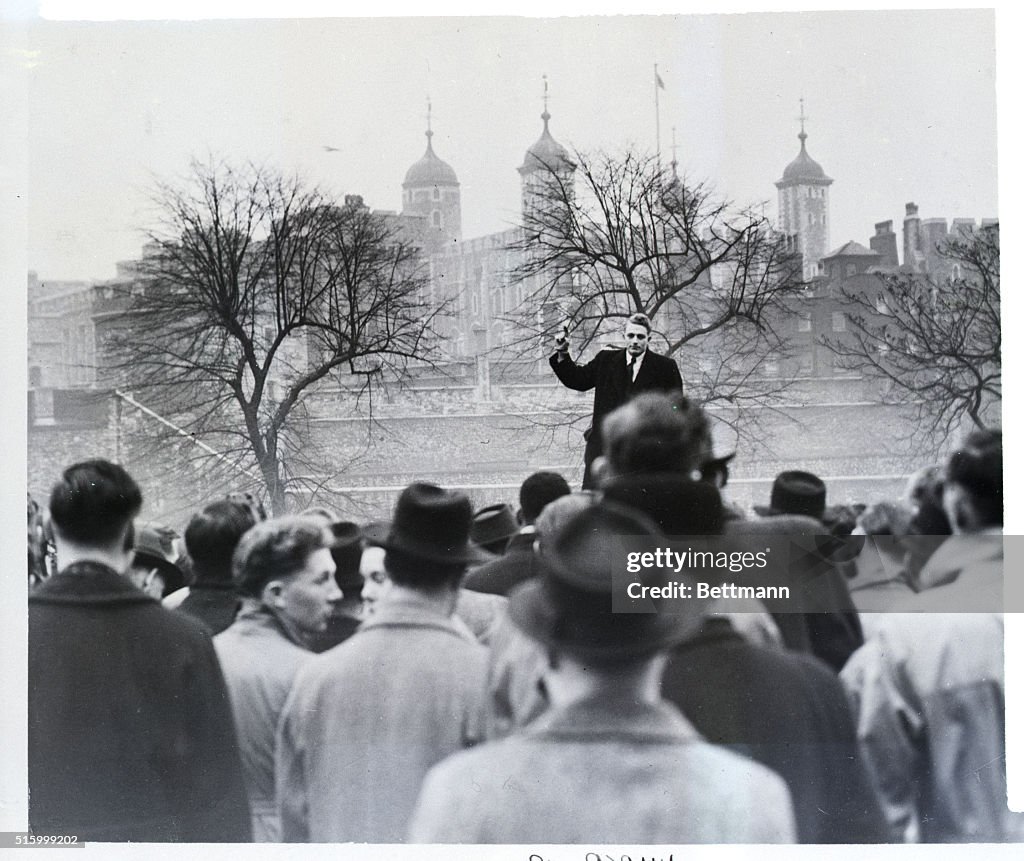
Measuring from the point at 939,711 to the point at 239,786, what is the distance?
2241 mm

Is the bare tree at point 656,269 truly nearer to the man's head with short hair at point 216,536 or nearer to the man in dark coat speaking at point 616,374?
the man in dark coat speaking at point 616,374

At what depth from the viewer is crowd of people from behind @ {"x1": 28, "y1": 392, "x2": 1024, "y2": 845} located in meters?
3.82

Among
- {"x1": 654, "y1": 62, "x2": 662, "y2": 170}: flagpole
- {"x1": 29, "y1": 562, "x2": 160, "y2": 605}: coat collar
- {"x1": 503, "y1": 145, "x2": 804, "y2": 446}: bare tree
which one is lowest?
{"x1": 29, "y1": 562, "x2": 160, "y2": 605}: coat collar

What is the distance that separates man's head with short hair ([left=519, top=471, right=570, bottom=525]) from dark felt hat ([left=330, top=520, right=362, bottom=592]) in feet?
1.76

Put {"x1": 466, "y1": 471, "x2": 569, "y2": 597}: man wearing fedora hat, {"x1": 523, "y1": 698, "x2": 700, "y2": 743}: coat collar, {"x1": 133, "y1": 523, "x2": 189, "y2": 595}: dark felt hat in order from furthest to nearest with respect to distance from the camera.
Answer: {"x1": 133, "y1": 523, "x2": 189, "y2": 595}: dark felt hat < {"x1": 466, "y1": 471, "x2": 569, "y2": 597}: man wearing fedora hat < {"x1": 523, "y1": 698, "x2": 700, "y2": 743}: coat collar

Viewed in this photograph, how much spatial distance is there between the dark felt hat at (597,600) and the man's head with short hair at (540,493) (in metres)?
0.09

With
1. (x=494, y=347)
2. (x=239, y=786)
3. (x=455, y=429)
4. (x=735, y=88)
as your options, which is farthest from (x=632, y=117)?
(x=239, y=786)

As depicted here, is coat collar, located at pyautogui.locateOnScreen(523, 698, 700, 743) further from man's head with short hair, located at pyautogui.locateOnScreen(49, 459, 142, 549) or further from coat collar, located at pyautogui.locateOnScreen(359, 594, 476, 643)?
man's head with short hair, located at pyautogui.locateOnScreen(49, 459, 142, 549)

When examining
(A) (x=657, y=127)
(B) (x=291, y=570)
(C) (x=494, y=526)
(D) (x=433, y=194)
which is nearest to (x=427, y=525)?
(C) (x=494, y=526)

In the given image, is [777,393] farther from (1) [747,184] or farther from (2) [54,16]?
(2) [54,16]

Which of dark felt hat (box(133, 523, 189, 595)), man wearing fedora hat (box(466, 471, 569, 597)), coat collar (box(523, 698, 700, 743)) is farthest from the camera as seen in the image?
dark felt hat (box(133, 523, 189, 595))

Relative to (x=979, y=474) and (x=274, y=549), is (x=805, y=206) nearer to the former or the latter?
(x=979, y=474)

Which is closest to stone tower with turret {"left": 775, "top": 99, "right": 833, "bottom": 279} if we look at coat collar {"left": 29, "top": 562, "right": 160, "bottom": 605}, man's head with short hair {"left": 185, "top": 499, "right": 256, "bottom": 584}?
man's head with short hair {"left": 185, "top": 499, "right": 256, "bottom": 584}

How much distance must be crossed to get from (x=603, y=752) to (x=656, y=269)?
151 cm
